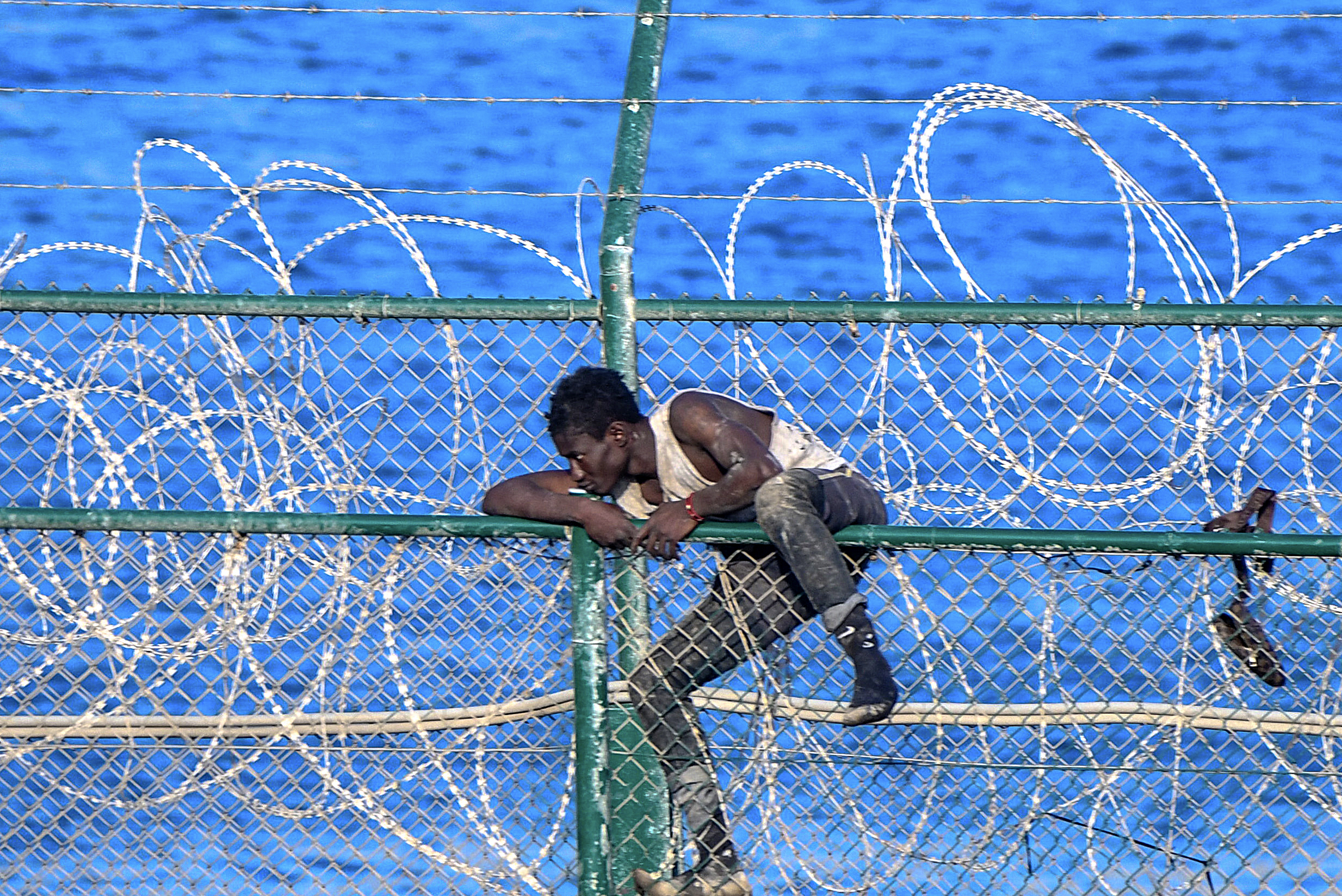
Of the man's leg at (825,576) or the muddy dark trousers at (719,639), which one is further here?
the muddy dark trousers at (719,639)

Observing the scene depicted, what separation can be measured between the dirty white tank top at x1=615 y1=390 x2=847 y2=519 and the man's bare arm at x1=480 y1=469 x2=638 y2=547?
0.23 metres

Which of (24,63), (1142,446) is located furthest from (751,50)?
(24,63)

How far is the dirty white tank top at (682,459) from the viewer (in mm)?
4094

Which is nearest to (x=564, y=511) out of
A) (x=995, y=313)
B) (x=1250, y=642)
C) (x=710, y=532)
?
(x=710, y=532)

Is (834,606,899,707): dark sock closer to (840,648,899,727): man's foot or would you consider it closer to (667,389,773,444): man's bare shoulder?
(840,648,899,727): man's foot

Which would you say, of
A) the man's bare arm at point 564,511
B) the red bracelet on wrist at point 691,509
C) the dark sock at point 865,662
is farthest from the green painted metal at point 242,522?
the dark sock at point 865,662

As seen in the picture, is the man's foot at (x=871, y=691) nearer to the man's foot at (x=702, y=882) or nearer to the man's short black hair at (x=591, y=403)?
the man's foot at (x=702, y=882)

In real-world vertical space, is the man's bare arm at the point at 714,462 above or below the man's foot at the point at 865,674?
above

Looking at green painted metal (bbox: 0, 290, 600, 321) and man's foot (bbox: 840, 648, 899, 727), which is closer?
man's foot (bbox: 840, 648, 899, 727)

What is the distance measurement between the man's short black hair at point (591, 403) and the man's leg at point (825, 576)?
388 mm

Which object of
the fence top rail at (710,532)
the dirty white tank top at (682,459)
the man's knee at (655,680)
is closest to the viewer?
the fence top rail at (710,532)

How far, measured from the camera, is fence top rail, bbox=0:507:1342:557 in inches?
147

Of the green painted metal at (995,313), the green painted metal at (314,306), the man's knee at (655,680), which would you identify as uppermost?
the green painted metal at (314,306)

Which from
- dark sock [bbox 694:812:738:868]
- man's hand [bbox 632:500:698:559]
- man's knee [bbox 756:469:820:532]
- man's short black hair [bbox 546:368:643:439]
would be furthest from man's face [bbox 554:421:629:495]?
dark sock [bbox 694:812:738:868]
